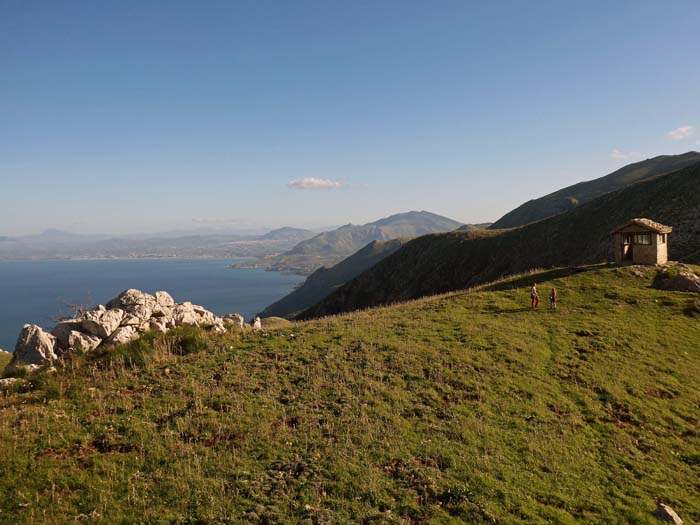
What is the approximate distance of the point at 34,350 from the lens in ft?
62.6

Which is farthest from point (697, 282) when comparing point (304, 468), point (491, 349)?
point (304, 468)

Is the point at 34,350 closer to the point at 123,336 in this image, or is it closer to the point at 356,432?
the point at 123,336

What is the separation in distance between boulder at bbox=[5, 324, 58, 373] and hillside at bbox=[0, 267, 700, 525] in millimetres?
2085

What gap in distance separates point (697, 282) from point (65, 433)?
49057 millimetres

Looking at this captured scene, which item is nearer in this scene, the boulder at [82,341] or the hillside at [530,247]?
the boulder at [82,341]

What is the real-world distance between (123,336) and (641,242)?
50.7 meters

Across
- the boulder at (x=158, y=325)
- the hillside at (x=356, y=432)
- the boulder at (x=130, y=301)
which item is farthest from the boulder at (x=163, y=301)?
the hillside at (x=356, y=432)

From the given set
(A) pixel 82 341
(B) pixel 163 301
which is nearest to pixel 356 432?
(A) pixel 82 341

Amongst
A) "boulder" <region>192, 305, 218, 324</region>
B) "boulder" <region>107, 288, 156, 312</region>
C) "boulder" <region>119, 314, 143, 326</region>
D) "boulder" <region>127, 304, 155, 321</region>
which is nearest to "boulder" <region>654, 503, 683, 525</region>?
"boulder" <region>192, 305, 218, 324</region>

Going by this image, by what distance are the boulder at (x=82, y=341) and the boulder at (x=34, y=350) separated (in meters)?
0.92

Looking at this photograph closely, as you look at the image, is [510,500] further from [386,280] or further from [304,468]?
[386,280]

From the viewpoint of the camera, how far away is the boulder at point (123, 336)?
66.4 ft

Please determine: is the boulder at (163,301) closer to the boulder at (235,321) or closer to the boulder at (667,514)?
the boulder at (235,321)

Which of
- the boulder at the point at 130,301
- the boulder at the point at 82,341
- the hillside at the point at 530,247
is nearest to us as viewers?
the boulder at the point at 82,341
